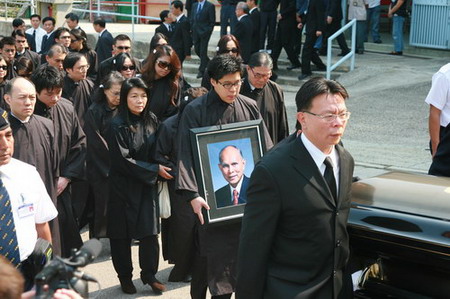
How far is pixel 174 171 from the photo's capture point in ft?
22.0

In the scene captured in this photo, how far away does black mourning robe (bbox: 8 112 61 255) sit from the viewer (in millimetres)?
5961

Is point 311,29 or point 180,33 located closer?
point 311,29

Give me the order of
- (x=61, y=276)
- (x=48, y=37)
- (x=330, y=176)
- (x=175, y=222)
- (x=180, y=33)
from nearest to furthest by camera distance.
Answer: (x=61, y=276) → (x=330, y=176) → (x=175, y=222) → (x=48, y=37) → (x=180, y=33)

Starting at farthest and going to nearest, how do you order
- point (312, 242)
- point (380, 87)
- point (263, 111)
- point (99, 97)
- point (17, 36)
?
point (380, 87), point (17, 36), point (99, 97), point (263, 111), point (312, 242)

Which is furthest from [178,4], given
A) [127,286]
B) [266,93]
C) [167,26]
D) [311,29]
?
[127,286]

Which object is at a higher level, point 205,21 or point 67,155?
point 205,21

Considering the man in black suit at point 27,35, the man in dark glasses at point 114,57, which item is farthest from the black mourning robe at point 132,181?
the man in black suit at point 27,35

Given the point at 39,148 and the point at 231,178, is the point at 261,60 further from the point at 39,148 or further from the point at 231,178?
the point at 39,148

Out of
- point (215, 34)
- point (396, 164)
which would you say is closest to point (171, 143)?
point (396, 164)

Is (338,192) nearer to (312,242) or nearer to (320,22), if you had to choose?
(312,242)

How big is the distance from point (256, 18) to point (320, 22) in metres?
1.23

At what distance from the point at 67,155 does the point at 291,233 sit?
11.0 feet

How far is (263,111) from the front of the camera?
23.0 ft

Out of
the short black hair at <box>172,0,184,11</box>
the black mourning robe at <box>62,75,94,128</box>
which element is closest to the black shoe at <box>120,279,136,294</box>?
the black mourning robe at <box>62,75,94,128</box>
